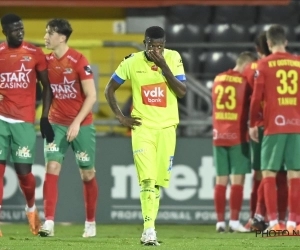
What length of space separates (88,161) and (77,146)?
21 centimetres

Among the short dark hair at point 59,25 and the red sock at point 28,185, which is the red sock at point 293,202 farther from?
the short dark hair at point 59,25

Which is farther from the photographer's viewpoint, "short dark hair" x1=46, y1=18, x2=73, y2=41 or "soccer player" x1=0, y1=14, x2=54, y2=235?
"short dark hair" x1=46, y1=18, x2=73, y2=41

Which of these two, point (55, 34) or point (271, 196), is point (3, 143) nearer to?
point (55, 34)

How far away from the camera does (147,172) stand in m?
9.51

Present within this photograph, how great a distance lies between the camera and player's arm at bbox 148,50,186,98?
9.39m

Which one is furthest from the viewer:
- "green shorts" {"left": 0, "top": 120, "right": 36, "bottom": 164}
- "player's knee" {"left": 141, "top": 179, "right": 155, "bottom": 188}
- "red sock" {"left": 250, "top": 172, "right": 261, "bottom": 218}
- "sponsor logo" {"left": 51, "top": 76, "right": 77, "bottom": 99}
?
"red sock" {"left": 250, "top": 172, "right": 261, "bottom": 218}

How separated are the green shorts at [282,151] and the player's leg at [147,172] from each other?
223cm

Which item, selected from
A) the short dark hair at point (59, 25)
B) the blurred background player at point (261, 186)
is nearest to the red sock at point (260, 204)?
the blurred background player at point (261, 186)

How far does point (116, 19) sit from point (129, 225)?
17.4 ft

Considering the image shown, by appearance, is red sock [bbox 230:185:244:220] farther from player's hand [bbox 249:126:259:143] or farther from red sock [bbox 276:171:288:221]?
player's hand [bbox 249:126:259:143]

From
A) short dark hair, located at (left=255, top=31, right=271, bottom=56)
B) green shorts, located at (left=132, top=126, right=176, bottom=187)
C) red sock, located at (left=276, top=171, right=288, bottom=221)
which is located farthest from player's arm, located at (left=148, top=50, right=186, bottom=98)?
red sock, located at (left=276, top=171, right=288, bottom=221)

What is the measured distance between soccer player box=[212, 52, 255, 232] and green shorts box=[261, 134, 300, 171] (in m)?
1.07

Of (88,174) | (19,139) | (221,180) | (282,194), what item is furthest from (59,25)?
(282,194)

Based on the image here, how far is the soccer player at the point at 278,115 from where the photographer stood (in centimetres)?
1142
